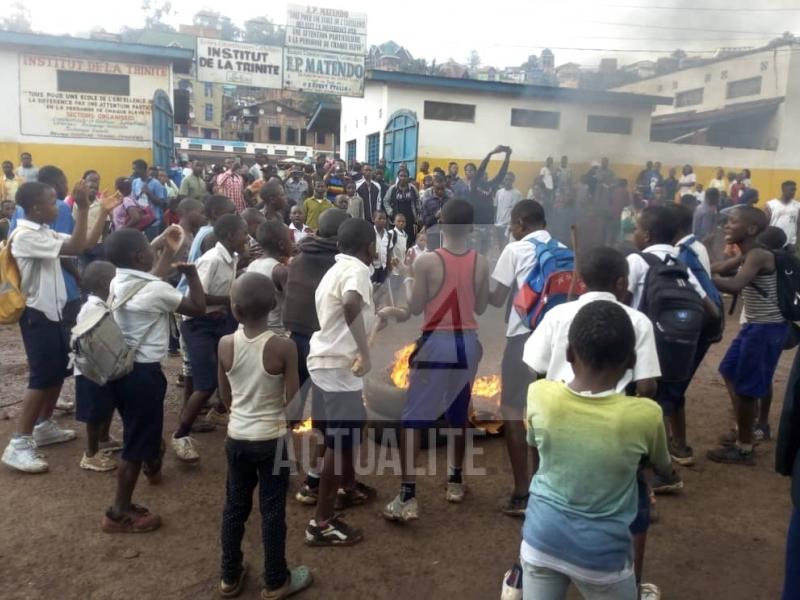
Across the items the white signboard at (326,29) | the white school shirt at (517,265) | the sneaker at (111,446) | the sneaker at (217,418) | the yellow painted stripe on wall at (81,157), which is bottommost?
the sneaker at (111,446)

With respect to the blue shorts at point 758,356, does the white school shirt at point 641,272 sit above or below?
above

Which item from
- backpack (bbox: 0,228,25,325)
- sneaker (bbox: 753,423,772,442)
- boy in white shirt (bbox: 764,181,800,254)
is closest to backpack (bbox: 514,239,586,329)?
sneaker (bbox: 753,423,772,442)

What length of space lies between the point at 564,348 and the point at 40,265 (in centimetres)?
365

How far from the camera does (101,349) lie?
142 inches

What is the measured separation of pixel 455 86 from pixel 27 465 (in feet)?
52.5

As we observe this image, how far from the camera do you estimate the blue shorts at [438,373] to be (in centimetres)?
401

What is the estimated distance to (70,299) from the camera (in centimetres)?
502

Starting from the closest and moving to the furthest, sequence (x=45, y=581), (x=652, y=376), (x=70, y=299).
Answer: (x=652, y=376) < (x=45, y=581) < (x=70, y=299)

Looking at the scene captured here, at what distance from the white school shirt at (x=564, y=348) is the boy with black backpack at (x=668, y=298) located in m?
1.03

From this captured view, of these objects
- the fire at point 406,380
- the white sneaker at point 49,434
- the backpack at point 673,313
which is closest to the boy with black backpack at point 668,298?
the backpack at point 673,313

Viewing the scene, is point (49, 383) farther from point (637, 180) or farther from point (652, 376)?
point (637, 180)

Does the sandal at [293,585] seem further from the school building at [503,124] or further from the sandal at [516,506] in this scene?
the school building at [503,124]

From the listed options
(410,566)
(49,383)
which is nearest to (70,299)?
(49,383)

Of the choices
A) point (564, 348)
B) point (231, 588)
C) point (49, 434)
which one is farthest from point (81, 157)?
point (564, 348)
